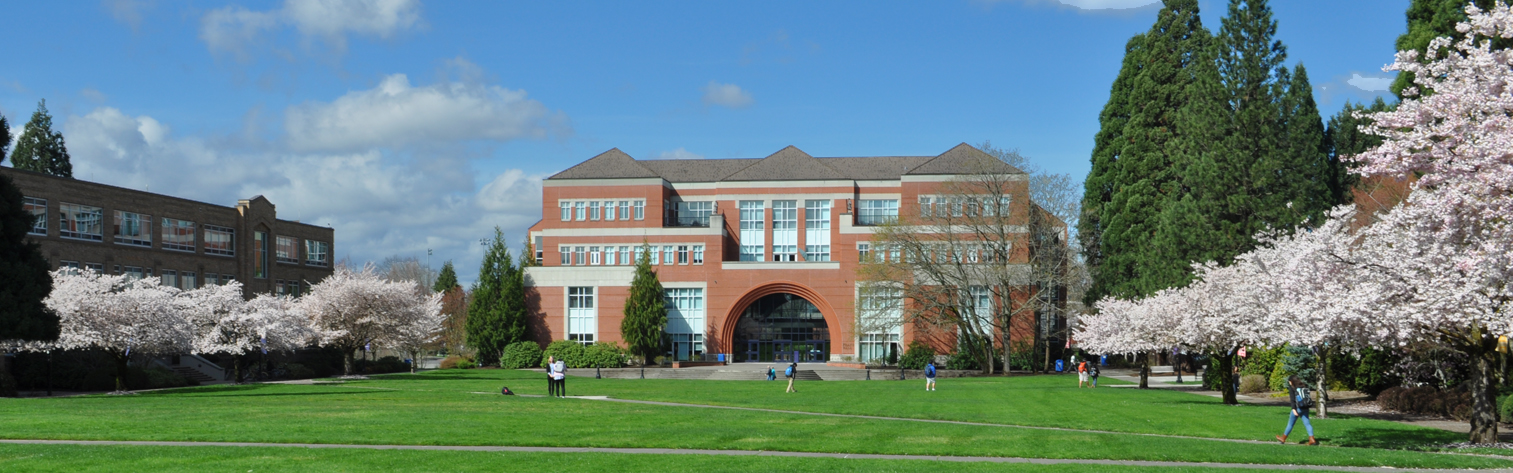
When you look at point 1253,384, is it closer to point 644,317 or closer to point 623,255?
point 644,317

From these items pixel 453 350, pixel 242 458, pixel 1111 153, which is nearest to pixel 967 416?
pixel 242 458

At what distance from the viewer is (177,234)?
219 ft

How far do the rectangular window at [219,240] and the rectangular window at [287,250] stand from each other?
4646 mm

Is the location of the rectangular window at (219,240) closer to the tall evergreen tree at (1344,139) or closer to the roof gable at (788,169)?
the roof gable at (788,169)

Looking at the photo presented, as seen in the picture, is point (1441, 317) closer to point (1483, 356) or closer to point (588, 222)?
point (1483, 356)

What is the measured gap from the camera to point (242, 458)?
1791cm

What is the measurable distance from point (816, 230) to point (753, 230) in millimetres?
5008

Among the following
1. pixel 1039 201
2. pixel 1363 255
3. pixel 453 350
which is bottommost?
pixel 453 350

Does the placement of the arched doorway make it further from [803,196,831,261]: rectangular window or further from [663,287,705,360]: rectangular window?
[803,196,831,261]: rectangular window

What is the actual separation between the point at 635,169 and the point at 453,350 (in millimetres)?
36924

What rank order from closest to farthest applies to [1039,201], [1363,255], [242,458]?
1. [242,458]
2. [1363,255]
3. [1039,201]

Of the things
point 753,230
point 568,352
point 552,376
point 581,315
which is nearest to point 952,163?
point 753,230

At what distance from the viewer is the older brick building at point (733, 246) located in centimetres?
8275

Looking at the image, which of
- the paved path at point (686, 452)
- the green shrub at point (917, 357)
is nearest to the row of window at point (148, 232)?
the paved path at point (686, 452)
